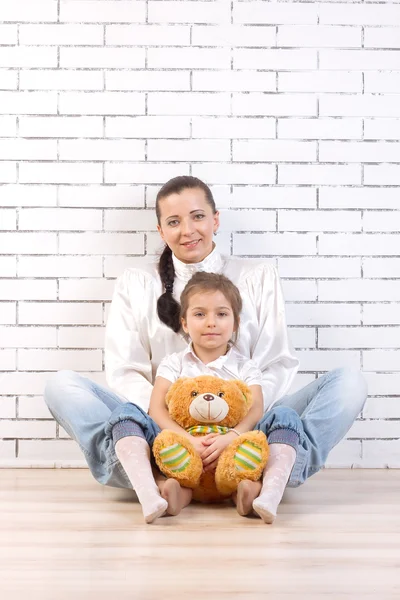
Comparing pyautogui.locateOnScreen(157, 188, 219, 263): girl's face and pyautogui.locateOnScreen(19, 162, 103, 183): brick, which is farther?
pyautogui.locateOnScreen(19, 162, 103, 183): brick

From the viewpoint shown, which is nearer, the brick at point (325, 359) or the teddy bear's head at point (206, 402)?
the teddy bear's head at point (206, 402)

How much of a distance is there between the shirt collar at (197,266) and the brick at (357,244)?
48cm

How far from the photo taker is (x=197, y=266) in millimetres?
2908

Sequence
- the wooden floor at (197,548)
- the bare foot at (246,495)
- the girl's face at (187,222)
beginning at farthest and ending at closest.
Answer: the girl's face at (187,222), the bare foot at (246,495), the wooden floor at (197,548)

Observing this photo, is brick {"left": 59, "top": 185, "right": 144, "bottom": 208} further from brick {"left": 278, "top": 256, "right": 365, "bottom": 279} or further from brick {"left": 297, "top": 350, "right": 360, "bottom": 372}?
brick {"left": 297, "top": 350, "right": 360, "bottom": 372}

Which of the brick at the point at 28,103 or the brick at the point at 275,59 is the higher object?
the brick at the point at 275,59

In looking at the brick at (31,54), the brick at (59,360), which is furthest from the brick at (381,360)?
the brick at (31,54)

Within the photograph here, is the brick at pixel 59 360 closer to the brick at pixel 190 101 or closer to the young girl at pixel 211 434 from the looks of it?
the young girl at pixel 211 434

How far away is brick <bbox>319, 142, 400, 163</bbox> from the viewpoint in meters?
3.20

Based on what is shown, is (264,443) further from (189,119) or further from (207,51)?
(207,51)

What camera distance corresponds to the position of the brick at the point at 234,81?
3.17 metres

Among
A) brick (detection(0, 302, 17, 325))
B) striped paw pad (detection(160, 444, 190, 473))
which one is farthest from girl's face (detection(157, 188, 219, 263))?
striped paw pad (detection(160, 444, 190, 473))

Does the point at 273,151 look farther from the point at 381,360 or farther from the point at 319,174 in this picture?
the point at 381,360

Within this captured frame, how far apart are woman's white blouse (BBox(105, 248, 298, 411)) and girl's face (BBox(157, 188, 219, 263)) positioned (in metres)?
0.07
